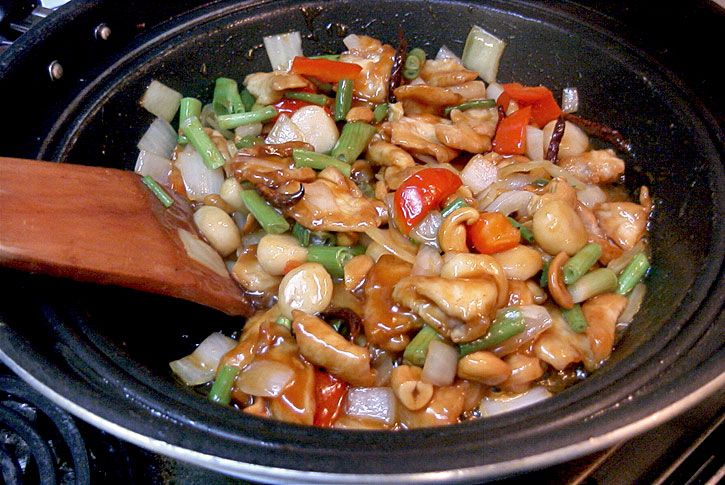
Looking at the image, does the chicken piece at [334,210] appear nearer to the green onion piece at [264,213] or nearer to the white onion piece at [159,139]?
the green onion piece at [264,213]

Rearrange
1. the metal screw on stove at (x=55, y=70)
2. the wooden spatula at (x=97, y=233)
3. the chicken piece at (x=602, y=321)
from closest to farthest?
the wooden spatula at (x=97, y=233)
the chicken piece at (x=602, y=321)
the metal screw on stove at (x=55, y=70)

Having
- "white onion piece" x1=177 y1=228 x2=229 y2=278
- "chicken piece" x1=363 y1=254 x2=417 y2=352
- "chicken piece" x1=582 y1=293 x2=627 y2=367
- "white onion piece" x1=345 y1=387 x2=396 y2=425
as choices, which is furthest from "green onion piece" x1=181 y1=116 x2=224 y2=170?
"chicken piece" x1=582 y1=293 x2=627 y2=367

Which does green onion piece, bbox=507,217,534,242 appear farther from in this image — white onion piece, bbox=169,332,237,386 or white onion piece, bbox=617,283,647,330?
white onion piece, bbox=169,332,237,386

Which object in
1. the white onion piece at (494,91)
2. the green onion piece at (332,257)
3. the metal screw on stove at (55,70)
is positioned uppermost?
the white onion piece at (494,91)

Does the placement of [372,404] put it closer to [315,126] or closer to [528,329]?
[528,329]

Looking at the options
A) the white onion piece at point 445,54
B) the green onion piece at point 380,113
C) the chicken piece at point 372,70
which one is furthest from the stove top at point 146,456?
the white onion piece at point 445,54

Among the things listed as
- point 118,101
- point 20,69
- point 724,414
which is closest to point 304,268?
point 118,101

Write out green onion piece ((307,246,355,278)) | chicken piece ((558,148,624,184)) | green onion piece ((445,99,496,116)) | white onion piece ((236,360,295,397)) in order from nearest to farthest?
white onion piece ((236,360,295,397)) → green onion piece ((307,246,355,278)) → chicken piece ((558,148,624,184)) → green onion piece ((445,99,496,116))
